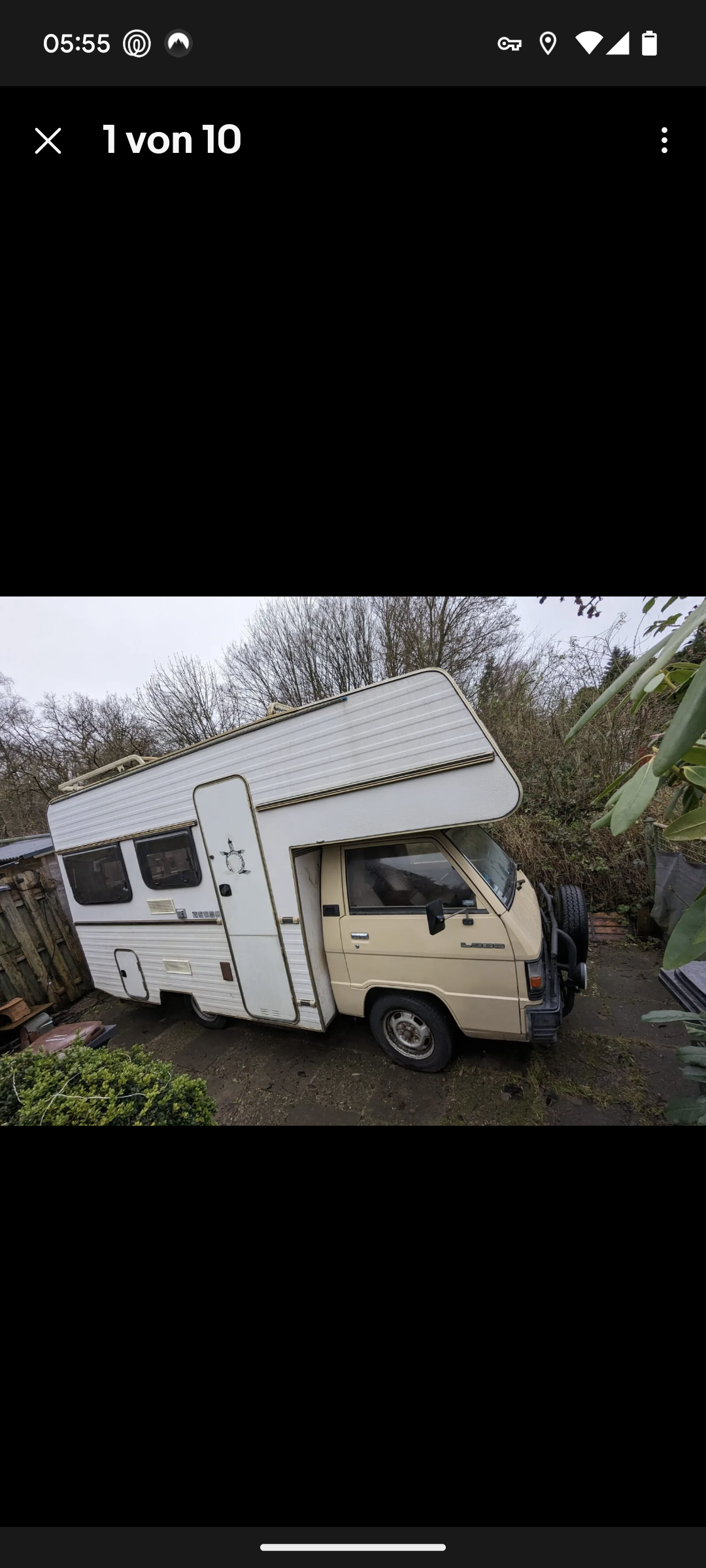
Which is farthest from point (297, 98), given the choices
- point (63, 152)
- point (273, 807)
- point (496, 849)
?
point (496, 849)

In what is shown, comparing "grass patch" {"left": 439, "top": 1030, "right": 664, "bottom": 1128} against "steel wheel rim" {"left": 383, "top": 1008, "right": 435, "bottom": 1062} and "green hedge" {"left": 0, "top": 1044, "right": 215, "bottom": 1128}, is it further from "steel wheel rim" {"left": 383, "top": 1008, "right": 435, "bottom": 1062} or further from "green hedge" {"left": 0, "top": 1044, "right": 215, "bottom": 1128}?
"green hedge" {"left": 0, "top": 1044, "right": 215, "bottom": 1128}

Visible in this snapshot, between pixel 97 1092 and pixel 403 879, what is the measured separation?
2003 mm

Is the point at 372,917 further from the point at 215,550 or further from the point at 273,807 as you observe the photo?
the point at 215,550

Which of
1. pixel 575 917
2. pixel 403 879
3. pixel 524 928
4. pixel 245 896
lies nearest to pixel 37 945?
pixel 245 896

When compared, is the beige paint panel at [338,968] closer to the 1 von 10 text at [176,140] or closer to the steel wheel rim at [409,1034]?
the steel wheel rim at [409,1034]

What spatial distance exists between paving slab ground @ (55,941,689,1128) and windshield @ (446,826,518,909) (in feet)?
4.12

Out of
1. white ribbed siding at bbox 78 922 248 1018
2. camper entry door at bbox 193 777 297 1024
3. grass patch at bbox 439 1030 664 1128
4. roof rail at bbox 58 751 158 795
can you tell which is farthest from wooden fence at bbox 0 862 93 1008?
grass patch at bbox 439 1030 664 1128

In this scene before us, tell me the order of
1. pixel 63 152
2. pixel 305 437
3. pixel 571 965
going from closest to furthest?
pixel 63 152, pixel 305 437, pixel 571 965

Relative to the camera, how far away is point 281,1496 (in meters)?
0.63

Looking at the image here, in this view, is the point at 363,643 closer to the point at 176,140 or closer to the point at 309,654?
the point at 309,654

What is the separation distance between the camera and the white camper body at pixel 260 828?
2549mm

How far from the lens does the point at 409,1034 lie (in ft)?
10.8

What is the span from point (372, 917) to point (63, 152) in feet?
10.7
